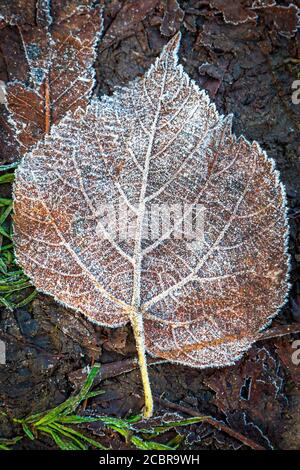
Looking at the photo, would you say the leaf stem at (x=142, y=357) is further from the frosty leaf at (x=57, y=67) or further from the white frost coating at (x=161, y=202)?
the frosty leaf at (x=57, y=67)

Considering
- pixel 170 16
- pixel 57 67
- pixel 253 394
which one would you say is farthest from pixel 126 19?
pixel 253 394

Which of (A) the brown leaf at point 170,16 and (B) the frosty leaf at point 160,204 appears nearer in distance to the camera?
(B) the frosty leaf at point 160,204

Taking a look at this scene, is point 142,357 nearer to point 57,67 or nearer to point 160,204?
point 160,204

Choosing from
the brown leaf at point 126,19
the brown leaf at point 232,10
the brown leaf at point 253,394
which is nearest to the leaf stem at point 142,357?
the brown leaf at point 253,394

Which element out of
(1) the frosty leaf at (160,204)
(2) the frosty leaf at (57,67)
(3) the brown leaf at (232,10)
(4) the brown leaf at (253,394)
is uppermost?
(3) the brown leaf at (232,10)

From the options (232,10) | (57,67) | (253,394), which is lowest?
(253,394)

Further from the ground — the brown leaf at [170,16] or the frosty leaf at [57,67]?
the brown leaf at [170,16]

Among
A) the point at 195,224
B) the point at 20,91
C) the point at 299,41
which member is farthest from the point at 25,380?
the point at 299,41


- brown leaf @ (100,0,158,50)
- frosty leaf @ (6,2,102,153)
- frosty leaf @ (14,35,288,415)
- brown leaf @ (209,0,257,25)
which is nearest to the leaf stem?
frosty leaf @ (14,35,288,415)

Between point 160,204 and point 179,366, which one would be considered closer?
point 160,204
